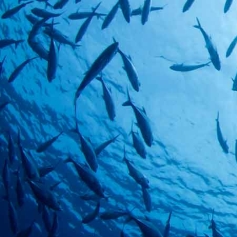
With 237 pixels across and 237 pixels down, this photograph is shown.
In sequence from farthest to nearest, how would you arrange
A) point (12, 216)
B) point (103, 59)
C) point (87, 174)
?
point (12, 216)
point (87, 174)
point (103, 59)

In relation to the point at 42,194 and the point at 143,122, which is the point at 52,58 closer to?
the point at 143,122

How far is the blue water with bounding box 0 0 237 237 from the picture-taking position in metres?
12.0

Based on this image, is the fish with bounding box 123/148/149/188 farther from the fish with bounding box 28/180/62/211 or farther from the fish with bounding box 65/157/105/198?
the fish with bounding box 28/180/62/211

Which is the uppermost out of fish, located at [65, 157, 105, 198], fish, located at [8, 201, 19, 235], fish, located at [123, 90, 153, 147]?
fish, located at [123, 90, 153, 147]

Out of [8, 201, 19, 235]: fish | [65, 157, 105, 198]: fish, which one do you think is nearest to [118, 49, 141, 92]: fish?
[65, 157, 105, 198]: fish

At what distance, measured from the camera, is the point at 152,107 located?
45.5ft

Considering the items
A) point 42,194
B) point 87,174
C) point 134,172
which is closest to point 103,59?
point 87,174

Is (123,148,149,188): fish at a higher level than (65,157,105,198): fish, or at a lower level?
lower

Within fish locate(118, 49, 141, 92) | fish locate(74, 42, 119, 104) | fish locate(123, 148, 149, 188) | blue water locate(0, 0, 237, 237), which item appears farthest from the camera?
blue water locate(0, 0, 237, 237)

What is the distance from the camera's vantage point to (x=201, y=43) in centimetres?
1197

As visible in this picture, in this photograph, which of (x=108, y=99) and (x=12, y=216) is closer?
(x=108, y=99)

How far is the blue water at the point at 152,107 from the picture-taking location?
1197 cm

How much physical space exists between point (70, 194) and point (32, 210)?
142 inches

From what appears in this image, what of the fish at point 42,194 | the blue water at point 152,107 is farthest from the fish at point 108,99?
the blue water at point 152,107
